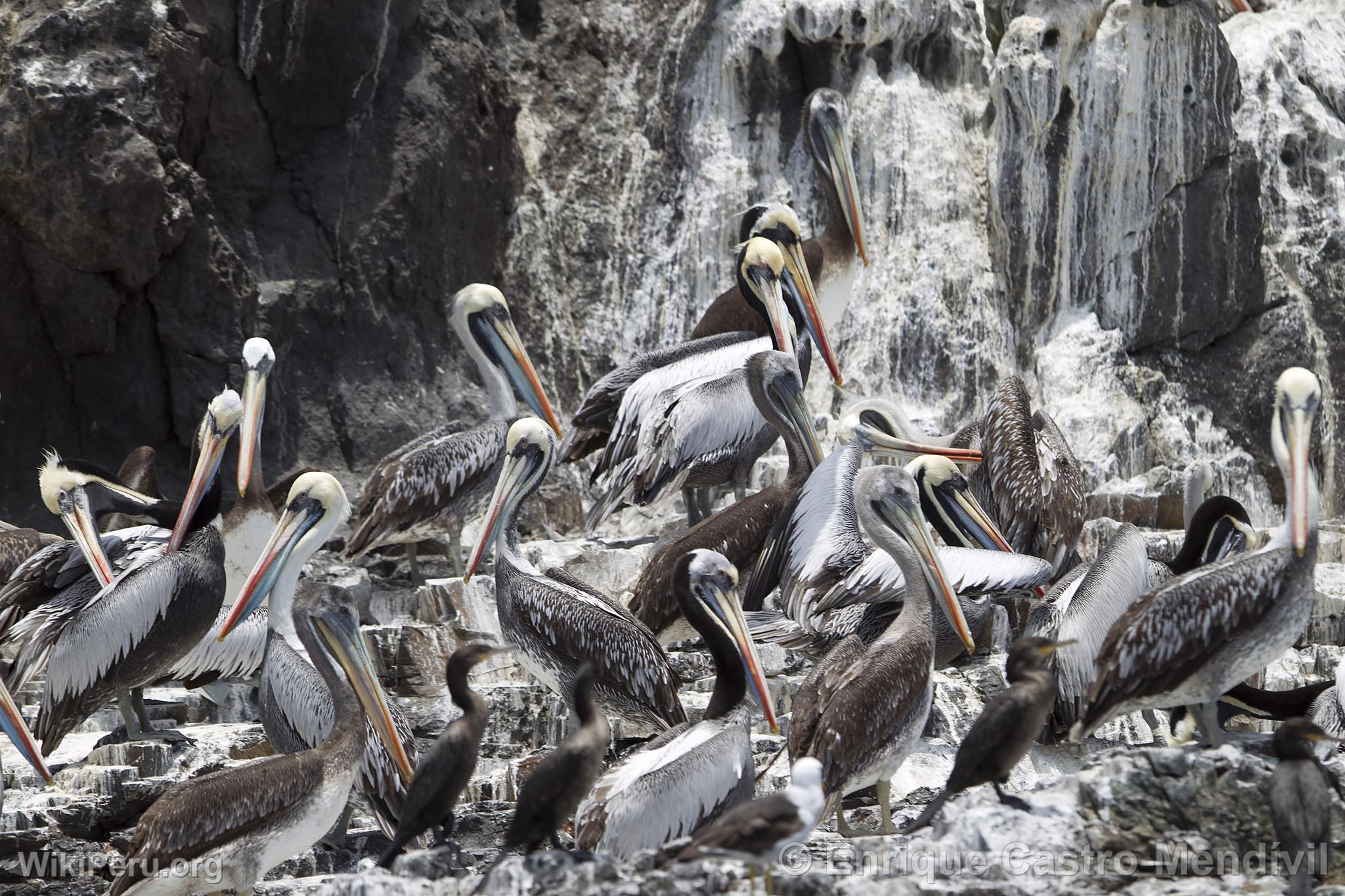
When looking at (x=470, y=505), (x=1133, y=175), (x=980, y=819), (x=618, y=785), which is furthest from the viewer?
(x=1133, y=175)

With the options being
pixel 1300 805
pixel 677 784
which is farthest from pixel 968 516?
pixel 1300 805

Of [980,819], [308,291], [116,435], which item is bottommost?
[980,819]

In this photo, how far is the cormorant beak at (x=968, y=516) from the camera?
24.9ft

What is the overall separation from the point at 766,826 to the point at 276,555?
3.09 metres

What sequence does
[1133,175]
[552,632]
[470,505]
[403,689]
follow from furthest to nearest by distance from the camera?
[1133,175] < [470,505] < [403,689] < [552,632]

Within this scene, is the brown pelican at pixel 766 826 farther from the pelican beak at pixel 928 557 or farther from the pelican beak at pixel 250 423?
the pelican beak at pixel 250 423

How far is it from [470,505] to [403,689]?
45.7 inches

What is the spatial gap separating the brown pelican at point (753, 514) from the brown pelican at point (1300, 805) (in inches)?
117

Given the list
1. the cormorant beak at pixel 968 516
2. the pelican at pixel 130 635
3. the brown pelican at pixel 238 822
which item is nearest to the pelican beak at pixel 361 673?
the brown pelican at pixel 238 822

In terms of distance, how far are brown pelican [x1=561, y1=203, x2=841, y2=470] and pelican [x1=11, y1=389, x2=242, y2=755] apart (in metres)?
2.40

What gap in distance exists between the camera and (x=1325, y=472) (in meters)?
11.9

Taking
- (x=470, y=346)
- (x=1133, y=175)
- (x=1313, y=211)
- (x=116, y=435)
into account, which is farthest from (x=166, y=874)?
(x=1313, y=211)

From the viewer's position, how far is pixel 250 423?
878cm

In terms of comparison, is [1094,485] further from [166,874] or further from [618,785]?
[166,874]
